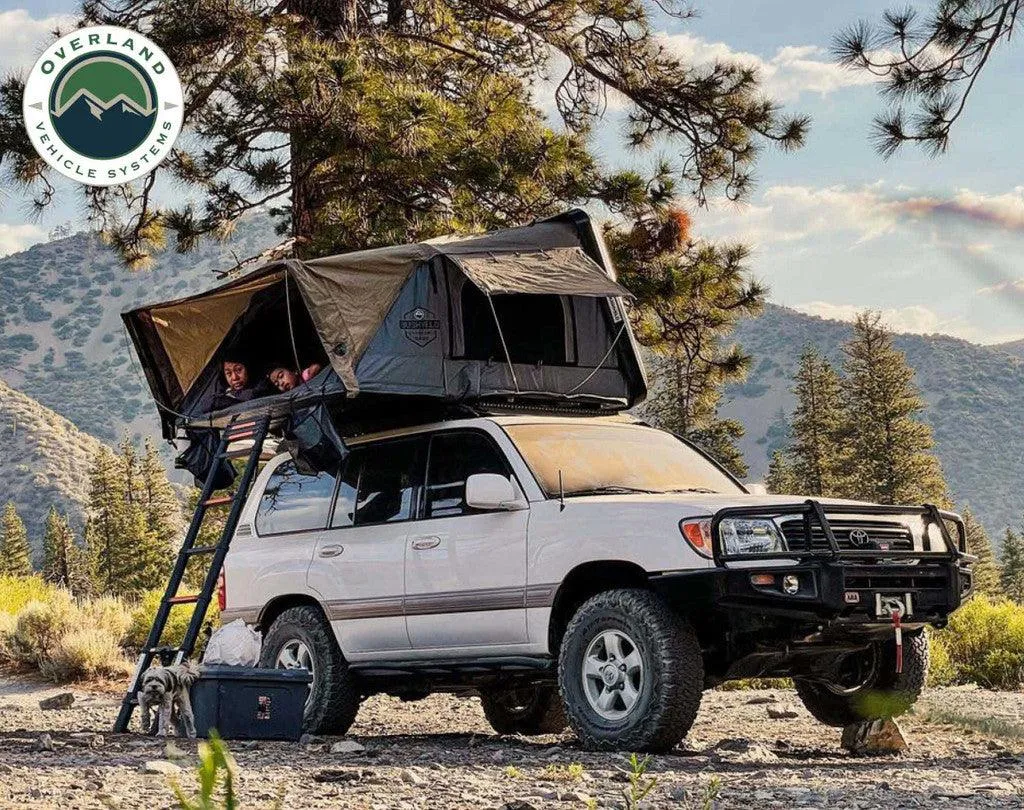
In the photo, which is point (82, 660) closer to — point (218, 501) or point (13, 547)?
point (218, 501)

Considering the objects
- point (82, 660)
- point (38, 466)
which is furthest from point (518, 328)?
point (38, 466)

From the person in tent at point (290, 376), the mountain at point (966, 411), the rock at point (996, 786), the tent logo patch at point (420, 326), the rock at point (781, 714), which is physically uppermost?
the mountain at point (966, 411)

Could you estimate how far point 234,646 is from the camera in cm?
1000

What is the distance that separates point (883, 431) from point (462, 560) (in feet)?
169

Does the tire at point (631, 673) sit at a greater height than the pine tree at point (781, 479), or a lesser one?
lesser

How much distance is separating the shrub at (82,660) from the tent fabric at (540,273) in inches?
325

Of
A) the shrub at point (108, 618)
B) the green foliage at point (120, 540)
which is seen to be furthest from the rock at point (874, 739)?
the green foliage at point (120, 540)

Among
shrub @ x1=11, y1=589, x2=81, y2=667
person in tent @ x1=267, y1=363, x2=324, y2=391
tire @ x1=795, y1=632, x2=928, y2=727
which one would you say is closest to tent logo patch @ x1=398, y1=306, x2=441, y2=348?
person in tent @ x1=267, y1=363, x2=324, y2=391

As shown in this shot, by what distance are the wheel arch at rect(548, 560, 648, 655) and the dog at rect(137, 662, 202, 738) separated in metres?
2.40

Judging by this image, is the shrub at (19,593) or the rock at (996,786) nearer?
the rock at (996,786)

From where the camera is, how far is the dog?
31.2ft

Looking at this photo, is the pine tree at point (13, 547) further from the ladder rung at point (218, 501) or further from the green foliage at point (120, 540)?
the ladder rung at point (218, 501)

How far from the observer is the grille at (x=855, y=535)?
8.02 meters

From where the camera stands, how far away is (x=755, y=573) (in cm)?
786
